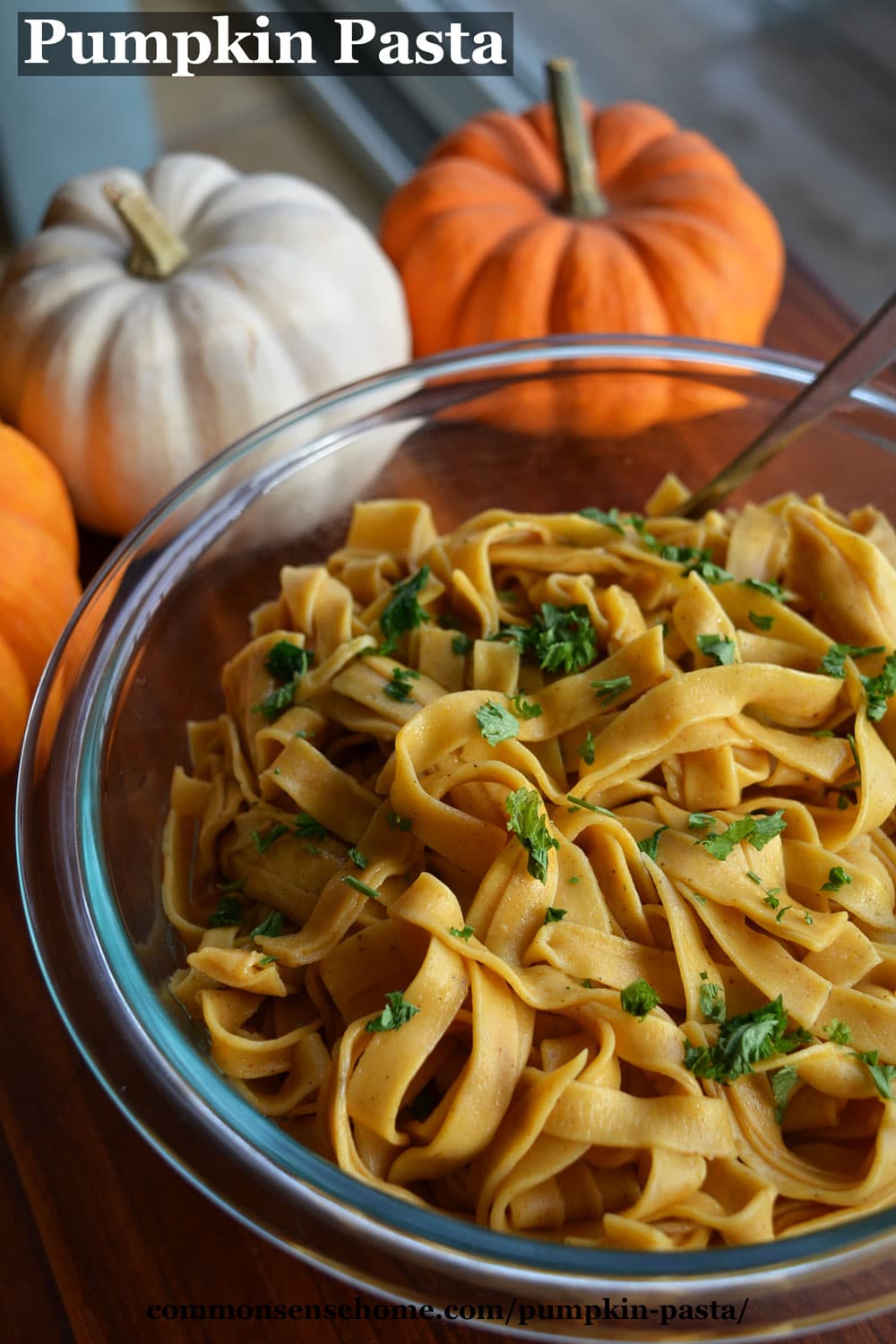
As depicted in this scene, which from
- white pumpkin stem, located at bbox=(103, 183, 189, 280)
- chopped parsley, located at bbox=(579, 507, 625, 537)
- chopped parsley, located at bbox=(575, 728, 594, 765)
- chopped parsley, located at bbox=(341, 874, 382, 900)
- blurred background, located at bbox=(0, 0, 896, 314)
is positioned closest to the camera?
chopped parsley, located at bbox=(341, 874, 382, 900)

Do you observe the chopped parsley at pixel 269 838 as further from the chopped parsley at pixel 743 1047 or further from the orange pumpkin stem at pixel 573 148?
the orange pumpkin stem at pixel 573 148

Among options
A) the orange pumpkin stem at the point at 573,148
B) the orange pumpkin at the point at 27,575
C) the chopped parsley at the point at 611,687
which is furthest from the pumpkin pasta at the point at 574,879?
the orange pumpkin stem at the point at 573,148

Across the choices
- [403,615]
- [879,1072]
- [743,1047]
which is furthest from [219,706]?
[879,1072]

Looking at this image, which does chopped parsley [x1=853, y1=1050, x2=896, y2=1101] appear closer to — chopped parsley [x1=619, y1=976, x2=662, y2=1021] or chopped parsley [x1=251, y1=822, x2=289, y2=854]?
chopped parsley [x1=619, y1=976, x2=662, y2=1021]

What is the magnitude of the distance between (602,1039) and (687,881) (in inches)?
9.4

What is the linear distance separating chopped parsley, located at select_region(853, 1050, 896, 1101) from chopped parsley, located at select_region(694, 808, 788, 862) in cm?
27

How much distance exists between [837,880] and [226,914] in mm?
796

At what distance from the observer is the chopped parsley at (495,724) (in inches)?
63.4

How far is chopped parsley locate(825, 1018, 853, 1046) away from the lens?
1.48 meters

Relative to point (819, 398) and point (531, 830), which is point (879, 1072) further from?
point (819, 398)

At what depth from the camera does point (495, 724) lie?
→ 5.32ft

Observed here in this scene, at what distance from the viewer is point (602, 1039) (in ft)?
4.75

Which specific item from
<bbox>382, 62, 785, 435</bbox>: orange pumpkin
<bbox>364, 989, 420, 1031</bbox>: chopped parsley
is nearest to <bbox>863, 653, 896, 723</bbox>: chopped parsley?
<bbox>364, 989, 420, 1031</bbox>: chopped parsley

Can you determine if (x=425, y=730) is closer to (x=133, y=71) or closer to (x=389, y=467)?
(x=389, y=467)
